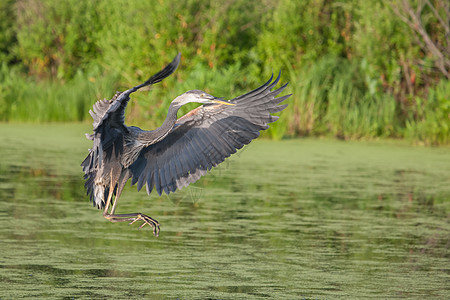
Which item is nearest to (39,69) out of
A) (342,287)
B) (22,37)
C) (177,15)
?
(22,37)

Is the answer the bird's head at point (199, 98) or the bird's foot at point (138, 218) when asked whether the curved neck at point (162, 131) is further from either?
the bird's foot at point (138, 218)

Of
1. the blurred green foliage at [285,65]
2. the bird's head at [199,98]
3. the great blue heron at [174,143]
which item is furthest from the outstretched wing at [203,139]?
the blurred green foliage at [285,65]

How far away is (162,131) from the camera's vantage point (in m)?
5.52

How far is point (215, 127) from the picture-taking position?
565 centimetres

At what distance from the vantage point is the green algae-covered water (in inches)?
223

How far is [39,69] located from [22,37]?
0.74m

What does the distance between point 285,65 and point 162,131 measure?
9819mm

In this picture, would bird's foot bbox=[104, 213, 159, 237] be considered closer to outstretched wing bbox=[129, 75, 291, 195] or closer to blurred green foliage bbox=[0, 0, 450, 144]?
outstretched wing bbox=[129, 75, 291, 195]

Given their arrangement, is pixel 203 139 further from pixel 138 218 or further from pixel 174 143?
pixel 138 218

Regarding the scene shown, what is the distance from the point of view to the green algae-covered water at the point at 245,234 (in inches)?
223

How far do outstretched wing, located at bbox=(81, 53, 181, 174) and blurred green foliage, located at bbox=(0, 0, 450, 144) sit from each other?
8.35 metres

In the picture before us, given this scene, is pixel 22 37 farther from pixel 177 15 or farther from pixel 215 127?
pixel 215 127

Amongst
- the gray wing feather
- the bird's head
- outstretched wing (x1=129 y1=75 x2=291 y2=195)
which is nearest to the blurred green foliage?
outstretched wing (x1=129 y1=75 x2=291 y2=195)

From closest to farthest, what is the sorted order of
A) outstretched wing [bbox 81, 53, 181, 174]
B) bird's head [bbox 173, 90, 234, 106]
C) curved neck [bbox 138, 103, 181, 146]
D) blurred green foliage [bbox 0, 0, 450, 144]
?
outstretched wing [bbox 81, 53, 181, 174] < bird's head [bbox 173, 90, 234, 106] < curved neck [bbox 138, 103, 181, 146] < blurred green foliage [bbox 0, 0, 450, 144]
